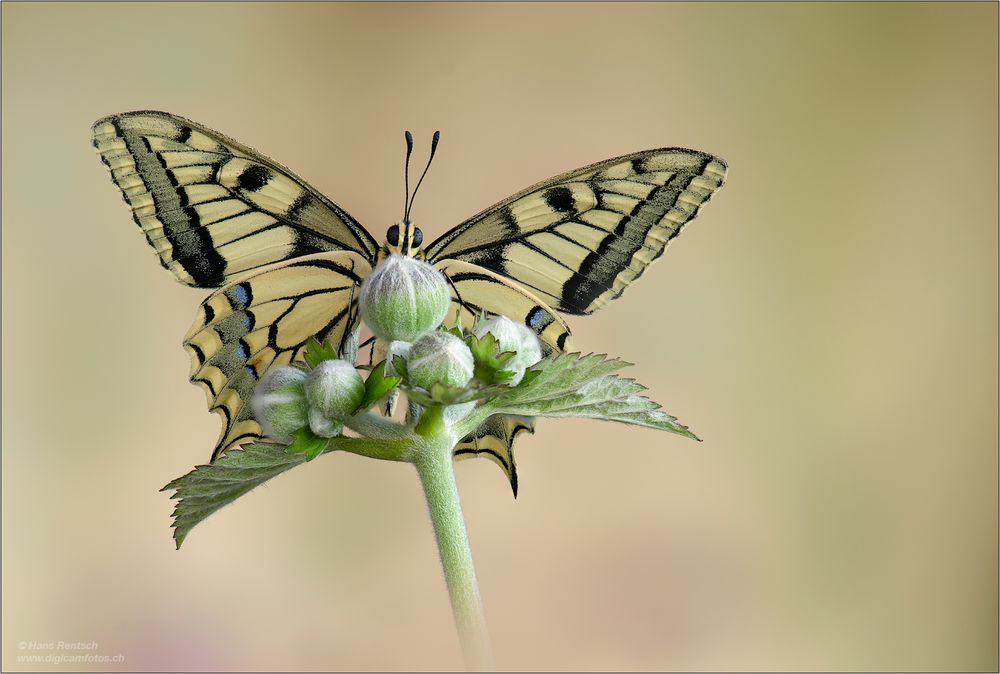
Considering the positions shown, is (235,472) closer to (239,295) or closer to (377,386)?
(377,386)

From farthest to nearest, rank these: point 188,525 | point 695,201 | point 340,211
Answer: point 340,211
point 695,201
point 188,525

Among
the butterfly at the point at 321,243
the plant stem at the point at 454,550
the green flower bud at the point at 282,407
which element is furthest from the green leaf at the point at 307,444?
the butterfly at the point at 321,243

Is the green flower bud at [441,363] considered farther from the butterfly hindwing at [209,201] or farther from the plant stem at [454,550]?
the butterfly hindwing at [209,201]

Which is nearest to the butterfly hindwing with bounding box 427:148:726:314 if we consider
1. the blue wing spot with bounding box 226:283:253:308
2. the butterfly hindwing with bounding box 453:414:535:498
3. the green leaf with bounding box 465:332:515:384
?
the butterfly hindwing with bounding box 453:414:535:498

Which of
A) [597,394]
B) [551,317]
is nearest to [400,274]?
[597,394]

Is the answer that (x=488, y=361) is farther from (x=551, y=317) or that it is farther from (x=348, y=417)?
(x=551, y=317)

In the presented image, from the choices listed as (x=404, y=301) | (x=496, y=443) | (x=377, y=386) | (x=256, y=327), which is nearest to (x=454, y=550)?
(x=377, y=386)
